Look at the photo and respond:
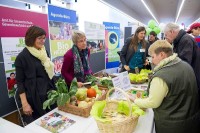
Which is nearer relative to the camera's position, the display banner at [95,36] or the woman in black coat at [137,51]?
the woman in black coat at [137,51]

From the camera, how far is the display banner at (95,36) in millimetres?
3793

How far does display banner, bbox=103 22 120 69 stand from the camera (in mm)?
4770

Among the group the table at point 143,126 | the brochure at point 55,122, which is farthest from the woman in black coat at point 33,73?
the table at point 143,126

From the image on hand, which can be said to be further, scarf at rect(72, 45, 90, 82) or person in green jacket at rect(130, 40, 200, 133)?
scarf at rect(72, 45, 90, 82)

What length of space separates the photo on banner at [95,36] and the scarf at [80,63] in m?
1.59

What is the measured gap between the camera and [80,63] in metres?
2.14

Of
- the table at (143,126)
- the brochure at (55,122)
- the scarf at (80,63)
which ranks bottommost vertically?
the table at (143,126)

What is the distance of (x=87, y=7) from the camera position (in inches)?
212

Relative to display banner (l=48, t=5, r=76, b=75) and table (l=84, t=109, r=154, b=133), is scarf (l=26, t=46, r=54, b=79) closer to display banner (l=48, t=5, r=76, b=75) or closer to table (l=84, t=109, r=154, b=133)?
table (l=84, t=109, r=154, b=133)

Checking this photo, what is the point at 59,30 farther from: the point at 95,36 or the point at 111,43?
the point at 111,43

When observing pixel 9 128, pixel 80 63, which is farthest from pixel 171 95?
pixel 9 128

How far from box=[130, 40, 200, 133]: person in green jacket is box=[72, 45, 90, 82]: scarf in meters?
0.97

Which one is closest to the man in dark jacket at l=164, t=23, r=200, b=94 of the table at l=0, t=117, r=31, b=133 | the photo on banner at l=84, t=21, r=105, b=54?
the photo on banner at l=84, t=21, r=105, b=54

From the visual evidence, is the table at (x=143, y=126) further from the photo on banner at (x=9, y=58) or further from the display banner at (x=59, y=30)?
the display banner at (x=59, y=30)
